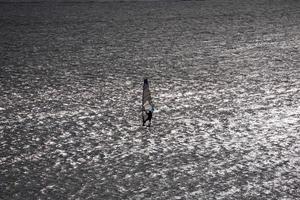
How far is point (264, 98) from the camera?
316 centimetres

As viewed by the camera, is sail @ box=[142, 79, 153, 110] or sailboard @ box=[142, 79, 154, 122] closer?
sailboard @ box=[142, 79, 154, 122]

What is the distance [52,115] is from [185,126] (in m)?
0.77

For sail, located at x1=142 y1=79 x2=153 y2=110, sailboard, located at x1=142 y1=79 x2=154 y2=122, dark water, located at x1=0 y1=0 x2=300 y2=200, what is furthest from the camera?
sail, located at x1=142 y1=79 x2=153 y2=110

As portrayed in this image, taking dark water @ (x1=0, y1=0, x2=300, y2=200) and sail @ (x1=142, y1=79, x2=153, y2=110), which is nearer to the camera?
dark water @ (x1=0, y1=0, x2=300, y2=200)

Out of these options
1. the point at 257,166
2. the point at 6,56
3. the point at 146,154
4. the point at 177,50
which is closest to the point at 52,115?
the point at 146,154

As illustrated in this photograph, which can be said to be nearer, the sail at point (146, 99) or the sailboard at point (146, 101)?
the sailboard at point (146, 101)

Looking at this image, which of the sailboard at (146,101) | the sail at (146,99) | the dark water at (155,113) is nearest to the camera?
the dark water at (155,113)

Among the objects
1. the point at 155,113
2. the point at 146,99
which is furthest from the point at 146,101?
the point at 155,113

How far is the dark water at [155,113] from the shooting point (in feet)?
6.78

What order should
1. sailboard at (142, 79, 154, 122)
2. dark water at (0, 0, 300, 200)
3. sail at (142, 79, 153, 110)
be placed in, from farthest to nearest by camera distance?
sail at (142, 79, 153, 110), sailboard at (142, 79, 154, 122), dark water at (0, 0, 300, 200)

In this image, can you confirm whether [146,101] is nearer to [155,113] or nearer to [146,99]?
[146,99]

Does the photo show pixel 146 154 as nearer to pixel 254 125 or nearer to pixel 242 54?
pixel 254 125

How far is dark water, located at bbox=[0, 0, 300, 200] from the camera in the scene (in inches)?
81.4

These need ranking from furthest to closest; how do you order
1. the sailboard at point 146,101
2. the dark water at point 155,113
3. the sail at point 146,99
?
the sail at point 146,99 → the sailboard at point 146,101 → the dark water at point 155,113
